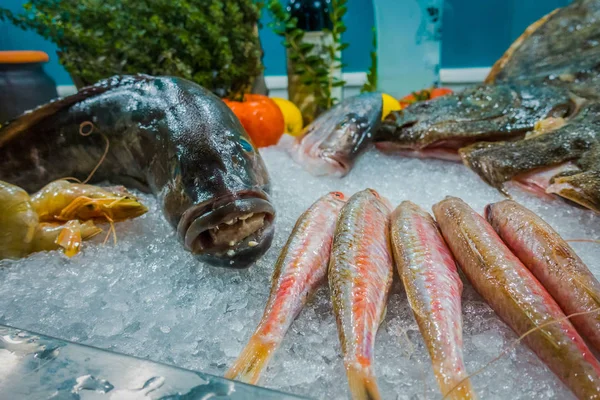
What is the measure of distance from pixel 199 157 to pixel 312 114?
2077mm

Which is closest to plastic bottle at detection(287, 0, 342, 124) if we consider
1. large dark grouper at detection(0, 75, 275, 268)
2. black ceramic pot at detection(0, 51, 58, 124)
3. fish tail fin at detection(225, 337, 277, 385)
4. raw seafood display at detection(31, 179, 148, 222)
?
large dark grouper at detection(0, 75, 275, 268)

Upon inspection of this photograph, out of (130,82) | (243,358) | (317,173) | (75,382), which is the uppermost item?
(130,82)

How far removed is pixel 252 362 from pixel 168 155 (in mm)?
844

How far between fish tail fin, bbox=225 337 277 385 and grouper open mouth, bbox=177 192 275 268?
0.36m

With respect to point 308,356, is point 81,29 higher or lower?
higher

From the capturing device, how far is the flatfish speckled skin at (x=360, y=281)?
28.0 inches

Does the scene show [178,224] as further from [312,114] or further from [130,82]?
[312,114]

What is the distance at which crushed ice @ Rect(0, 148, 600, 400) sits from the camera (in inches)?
31.0

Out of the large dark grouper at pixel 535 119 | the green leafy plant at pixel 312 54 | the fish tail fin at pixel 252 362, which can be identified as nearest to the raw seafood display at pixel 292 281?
the fish tail fin at pixel 252 362

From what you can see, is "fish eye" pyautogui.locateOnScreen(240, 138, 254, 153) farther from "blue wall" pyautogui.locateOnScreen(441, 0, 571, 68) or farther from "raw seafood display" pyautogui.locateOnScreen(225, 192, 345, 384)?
"blue wall" pyautogui.locateOnScreen(441, 0, 571, 68)

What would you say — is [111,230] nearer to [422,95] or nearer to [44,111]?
[44,111]

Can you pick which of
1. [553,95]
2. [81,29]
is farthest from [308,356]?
[81,29]

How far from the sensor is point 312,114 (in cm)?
321

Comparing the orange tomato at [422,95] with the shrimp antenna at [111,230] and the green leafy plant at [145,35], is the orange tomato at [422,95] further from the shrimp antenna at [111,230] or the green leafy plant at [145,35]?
the shrimp antenna at [111,230]
